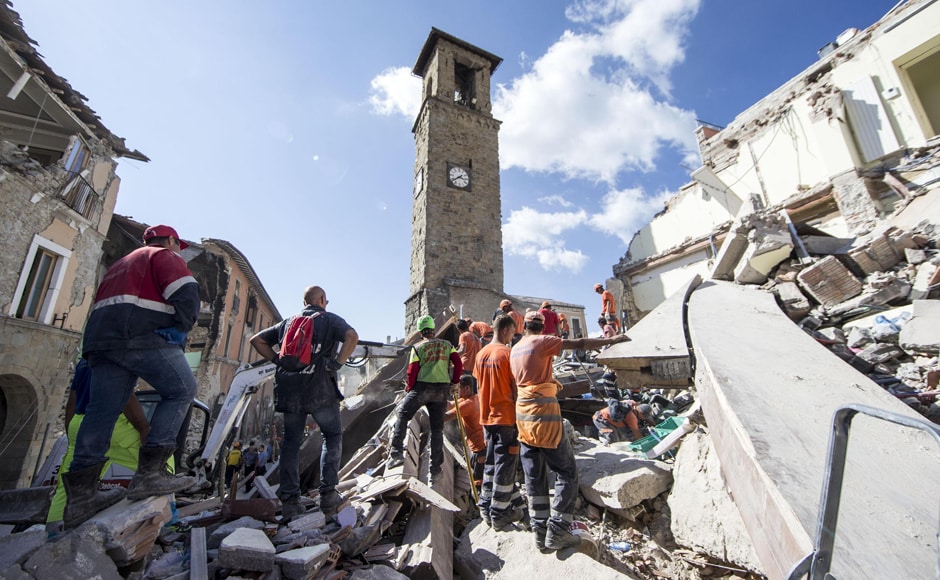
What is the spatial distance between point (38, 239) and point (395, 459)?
32.8ft

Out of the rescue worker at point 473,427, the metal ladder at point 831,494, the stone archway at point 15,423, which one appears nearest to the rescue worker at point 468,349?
the rescue worker at point 473,427

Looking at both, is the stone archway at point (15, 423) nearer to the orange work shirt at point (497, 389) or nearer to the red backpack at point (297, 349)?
the red backpack at point (297, 349)

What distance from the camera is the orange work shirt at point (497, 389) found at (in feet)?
10.7

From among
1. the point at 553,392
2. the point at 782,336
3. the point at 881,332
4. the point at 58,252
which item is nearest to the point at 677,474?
the point at 553,392

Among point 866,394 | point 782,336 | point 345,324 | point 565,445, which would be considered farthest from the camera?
point 782,336

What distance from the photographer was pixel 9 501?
303cm

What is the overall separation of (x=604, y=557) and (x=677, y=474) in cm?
95

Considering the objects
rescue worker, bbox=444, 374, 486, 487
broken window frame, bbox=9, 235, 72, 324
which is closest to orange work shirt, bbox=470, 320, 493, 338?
rescue worker, bbox=444, 374, 486, 487

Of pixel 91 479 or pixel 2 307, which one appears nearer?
pixel 91 479

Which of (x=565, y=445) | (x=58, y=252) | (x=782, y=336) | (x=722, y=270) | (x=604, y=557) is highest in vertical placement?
(x=58, y=252)

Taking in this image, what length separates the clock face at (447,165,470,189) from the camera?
588 inches

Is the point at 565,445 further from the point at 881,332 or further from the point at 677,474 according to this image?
Result: the point at 881,332

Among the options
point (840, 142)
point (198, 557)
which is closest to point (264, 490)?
point (198, 557)

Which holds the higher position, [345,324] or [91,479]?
[345,324]
